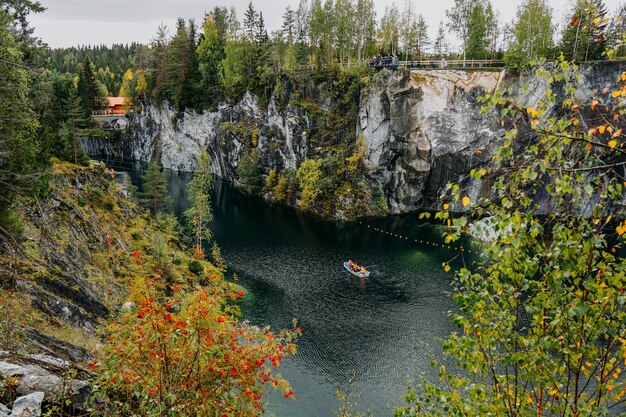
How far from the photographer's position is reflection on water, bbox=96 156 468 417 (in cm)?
2566

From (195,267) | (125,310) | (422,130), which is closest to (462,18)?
(422,130)

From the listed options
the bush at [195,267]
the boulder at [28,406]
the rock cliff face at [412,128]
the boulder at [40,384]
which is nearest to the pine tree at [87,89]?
the rock cliff face at [412,128]

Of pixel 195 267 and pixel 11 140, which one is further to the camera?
pixel 195 267

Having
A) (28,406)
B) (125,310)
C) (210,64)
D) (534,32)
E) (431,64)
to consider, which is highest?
(534,32)

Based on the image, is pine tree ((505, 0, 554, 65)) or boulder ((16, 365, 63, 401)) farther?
pine tree ((505, 0, 554, 65))

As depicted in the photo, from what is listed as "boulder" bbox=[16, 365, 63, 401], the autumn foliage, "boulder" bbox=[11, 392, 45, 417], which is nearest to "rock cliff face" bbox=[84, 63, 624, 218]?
the autumn foliage

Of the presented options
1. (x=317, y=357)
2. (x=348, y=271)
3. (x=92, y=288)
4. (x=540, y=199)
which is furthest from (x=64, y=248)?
(x=540, y=199)

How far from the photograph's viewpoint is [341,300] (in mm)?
35625

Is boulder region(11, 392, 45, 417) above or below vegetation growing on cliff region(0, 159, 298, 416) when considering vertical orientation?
above

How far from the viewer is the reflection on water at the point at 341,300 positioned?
25.7 meters

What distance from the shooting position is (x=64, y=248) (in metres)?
21.7

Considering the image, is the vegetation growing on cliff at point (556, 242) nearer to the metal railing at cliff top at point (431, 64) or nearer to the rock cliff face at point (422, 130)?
the rock cliff face at point (422, 130)

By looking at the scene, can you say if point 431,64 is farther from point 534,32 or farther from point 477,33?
point 534,32

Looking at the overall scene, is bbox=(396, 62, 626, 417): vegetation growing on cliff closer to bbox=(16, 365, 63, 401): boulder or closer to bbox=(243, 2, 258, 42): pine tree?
bbox=(16, 365, 63, 401): boulder
